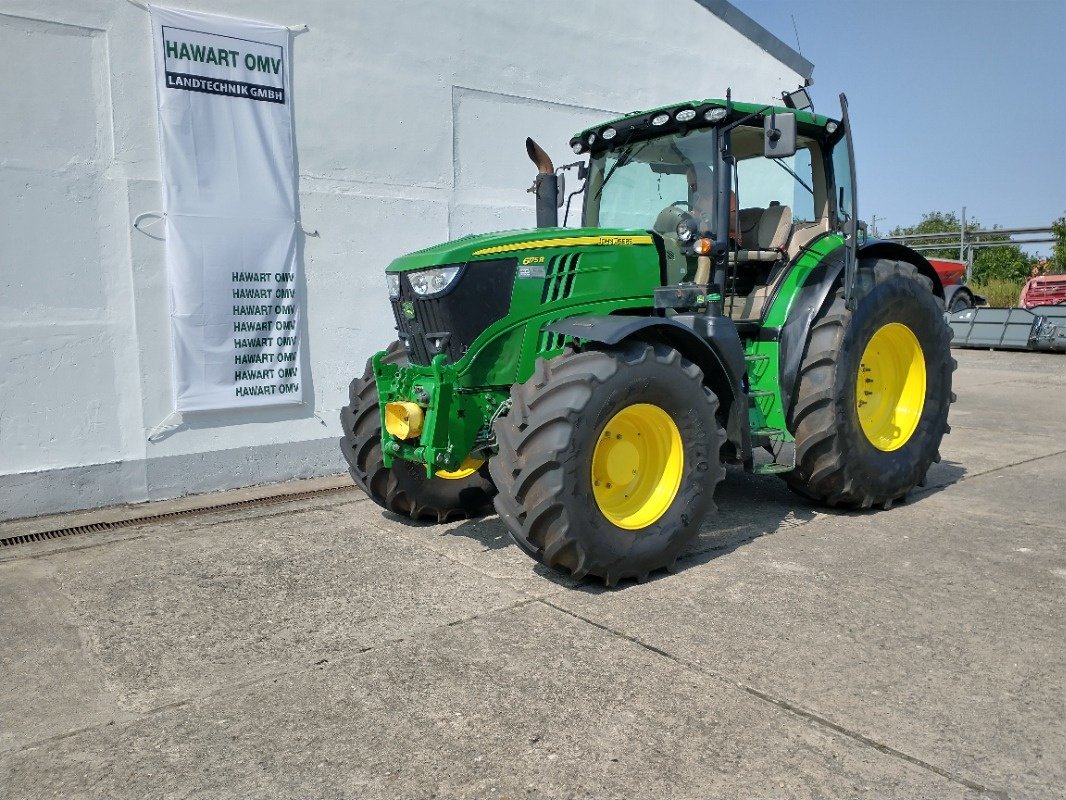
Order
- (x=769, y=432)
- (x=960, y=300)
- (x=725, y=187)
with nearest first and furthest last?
(x=725, y=187) < (x=769, y=432) < (x=960, y=300)

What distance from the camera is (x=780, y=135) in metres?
4.64

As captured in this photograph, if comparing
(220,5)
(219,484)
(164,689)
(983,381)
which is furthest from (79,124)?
(983,381)

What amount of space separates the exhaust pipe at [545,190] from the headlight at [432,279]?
1.24 meters

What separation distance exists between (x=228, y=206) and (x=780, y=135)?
389cm

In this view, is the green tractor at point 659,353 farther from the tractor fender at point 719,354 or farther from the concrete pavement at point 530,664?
the concrete pavement at point 530,664

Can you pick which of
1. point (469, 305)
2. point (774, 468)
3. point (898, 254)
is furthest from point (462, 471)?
point (898, 254)

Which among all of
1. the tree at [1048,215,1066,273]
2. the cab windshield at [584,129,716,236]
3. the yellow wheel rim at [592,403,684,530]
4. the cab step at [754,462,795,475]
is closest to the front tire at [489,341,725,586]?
the yellow wheel rim at [592,403,684,530]

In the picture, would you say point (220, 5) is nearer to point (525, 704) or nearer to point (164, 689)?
point (164, 689)

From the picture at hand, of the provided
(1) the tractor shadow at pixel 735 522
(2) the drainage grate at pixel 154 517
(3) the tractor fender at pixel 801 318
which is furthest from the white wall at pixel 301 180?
(3) the tractor fender at pixel 801 318

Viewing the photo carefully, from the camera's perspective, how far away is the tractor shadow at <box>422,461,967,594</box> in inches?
179

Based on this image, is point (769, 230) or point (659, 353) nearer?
point (659, 353)

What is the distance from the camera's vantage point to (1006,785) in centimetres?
258

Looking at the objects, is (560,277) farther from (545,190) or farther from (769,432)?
(769,432)

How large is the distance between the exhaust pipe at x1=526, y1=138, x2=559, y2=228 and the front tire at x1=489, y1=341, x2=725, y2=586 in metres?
1.69
